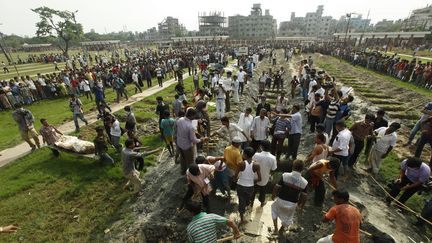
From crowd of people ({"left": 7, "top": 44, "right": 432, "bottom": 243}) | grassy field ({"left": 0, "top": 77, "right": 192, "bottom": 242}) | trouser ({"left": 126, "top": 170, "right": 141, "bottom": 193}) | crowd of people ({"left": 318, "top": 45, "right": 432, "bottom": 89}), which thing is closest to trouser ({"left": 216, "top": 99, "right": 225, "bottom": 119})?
crowd of people ({"left": 7, "top": 44, "right": 432, "bottom": 243})

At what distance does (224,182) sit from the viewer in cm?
652

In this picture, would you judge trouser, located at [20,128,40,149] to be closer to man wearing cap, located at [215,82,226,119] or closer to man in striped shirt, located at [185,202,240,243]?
man wearing cap, located at [215,82,226,119]

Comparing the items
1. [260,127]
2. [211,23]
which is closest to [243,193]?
[260,127]

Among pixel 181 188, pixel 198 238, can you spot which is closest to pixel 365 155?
pixel 181 188

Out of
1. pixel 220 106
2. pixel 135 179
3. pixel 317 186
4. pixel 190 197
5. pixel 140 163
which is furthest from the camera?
pixel 220 106

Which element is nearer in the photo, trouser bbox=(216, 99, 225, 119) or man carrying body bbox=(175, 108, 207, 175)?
man carrying body bbox=(175, 108, 207, 175)

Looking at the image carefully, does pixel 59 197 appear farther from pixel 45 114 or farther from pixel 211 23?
pixel 211 23

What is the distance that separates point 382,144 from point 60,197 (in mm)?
10224

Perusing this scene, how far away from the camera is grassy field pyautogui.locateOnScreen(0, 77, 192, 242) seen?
6.38m

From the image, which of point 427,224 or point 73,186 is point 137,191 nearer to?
point 73,186

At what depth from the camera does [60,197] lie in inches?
300

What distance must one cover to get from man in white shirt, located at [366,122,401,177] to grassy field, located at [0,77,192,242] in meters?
7.87

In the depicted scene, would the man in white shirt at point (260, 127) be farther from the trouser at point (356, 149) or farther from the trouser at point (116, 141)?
the trouser at point (116, 141)

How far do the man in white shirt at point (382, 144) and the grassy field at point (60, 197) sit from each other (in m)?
7.87
